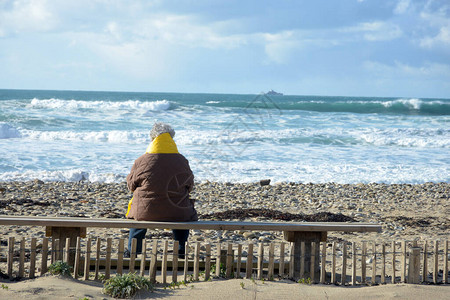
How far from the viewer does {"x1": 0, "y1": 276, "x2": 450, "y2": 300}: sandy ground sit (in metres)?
3.67

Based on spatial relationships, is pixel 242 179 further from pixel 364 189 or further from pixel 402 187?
pixel 402 187

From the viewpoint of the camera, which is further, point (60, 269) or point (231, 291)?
point (60, 269)

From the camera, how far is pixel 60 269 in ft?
13.5

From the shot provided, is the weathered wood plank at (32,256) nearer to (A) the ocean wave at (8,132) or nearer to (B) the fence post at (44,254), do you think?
(B) the fence post at (44,254)

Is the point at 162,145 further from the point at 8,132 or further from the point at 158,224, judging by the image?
the point at 8,132

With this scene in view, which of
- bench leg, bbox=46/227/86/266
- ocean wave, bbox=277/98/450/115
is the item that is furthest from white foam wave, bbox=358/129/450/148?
bench leg, bbox=46/227/86/266

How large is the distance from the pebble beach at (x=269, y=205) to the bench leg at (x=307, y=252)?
5.23 feet

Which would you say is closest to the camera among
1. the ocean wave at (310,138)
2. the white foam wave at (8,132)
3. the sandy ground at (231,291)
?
the sandy ground at (231,291)

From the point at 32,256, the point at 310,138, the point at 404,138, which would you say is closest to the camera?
the point at 32,256

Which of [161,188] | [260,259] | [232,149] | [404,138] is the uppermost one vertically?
[404,138]

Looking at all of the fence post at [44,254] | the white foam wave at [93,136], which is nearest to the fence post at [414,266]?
the fence post at [44,254]

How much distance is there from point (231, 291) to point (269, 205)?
15.8 feet

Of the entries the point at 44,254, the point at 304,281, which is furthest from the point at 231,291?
the point at 44,254

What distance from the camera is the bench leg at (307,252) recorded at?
4.35 m
